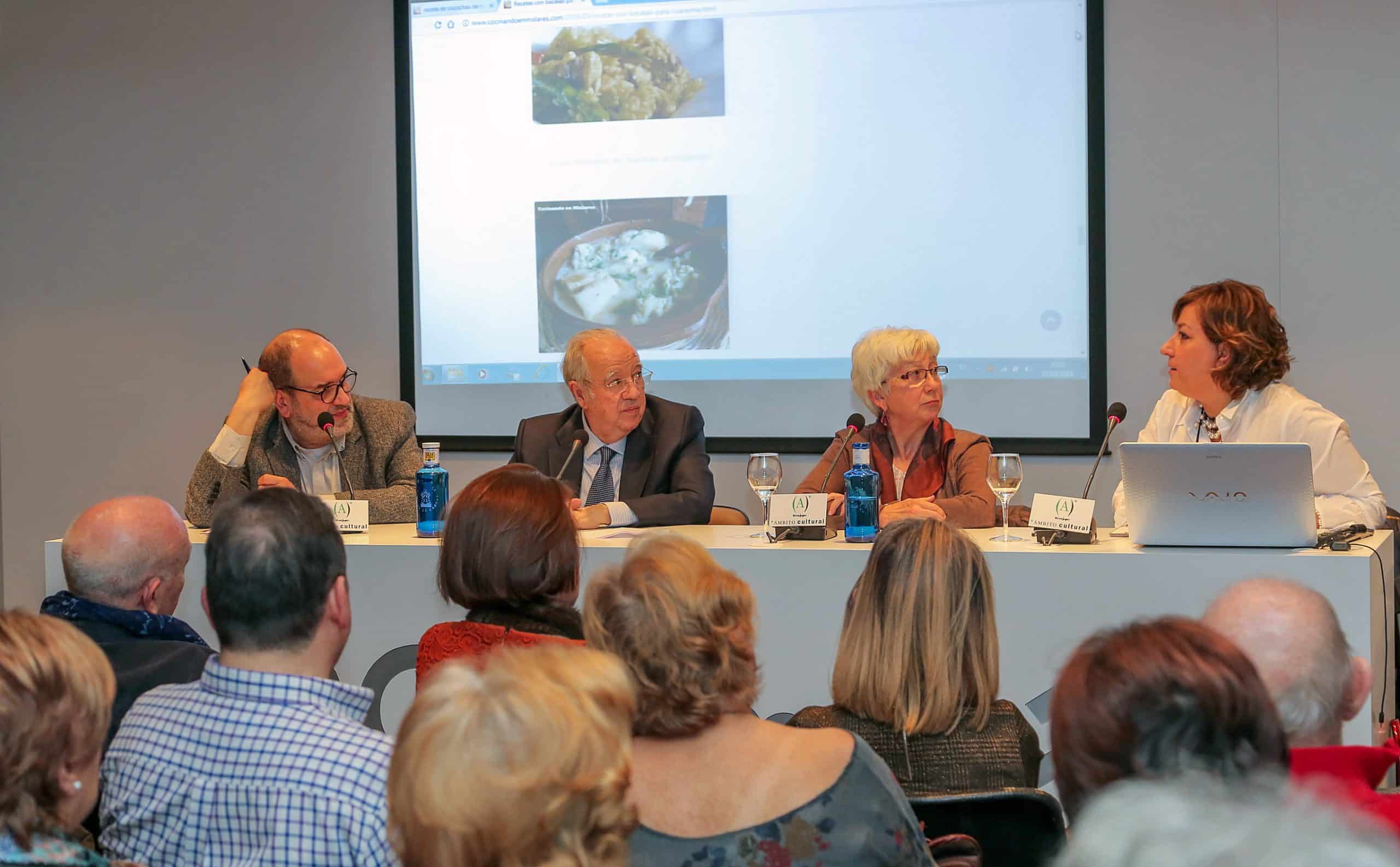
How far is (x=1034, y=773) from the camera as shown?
1719mm

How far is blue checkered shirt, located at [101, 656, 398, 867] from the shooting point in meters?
→ 1.30

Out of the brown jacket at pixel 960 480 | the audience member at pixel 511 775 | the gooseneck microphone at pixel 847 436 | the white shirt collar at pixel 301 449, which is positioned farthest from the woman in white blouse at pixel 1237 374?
the audience member at pixel 511 775

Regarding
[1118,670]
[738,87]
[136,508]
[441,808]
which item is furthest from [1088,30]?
[441,808]

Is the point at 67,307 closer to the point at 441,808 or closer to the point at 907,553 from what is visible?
the point at 907,553

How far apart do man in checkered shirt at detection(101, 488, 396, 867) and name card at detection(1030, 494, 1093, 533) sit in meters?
1.60

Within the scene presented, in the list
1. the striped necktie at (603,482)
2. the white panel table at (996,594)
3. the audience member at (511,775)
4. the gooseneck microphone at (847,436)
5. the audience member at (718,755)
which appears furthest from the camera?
the striped necktie at (603,482)

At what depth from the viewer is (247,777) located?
133 centimetres

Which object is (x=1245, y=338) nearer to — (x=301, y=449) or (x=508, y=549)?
(x=508, y=549)

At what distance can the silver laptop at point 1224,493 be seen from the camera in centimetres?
244

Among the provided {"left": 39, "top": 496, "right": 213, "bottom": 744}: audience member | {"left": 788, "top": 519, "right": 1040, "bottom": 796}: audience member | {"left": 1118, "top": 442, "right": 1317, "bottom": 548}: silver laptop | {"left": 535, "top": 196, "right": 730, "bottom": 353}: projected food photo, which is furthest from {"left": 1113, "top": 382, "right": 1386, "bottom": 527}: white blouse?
{"left": 39, "top": 496, "right": 213, "bottom": 744}: audience member

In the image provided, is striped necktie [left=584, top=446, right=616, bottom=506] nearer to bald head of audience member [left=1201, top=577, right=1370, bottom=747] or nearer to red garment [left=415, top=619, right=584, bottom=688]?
red garment [left=415, top=619, right=584, bottom=688]

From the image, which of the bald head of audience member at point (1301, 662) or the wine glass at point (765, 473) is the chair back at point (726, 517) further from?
the bald head of audience member at point (1301, 662)

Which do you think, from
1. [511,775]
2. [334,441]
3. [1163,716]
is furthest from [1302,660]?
[334,441]

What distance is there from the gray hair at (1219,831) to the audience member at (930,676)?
90 cm
